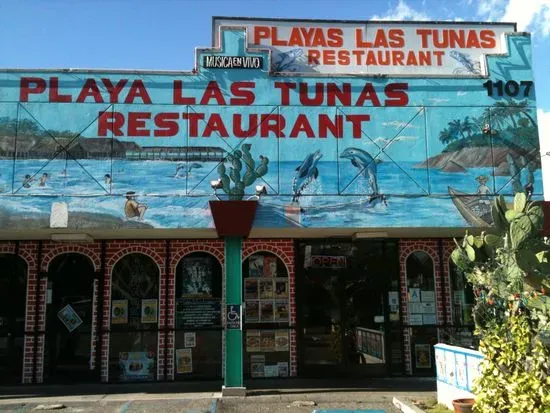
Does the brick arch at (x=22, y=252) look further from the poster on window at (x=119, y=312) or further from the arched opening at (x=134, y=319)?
the poster on window at (x=119, y=312)

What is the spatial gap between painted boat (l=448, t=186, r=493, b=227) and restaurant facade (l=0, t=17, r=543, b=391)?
0.03 m

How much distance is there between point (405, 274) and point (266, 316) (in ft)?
11.3

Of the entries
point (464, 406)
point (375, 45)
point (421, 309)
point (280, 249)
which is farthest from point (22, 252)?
point (464, 406)

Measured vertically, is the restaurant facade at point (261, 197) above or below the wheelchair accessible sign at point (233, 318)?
above

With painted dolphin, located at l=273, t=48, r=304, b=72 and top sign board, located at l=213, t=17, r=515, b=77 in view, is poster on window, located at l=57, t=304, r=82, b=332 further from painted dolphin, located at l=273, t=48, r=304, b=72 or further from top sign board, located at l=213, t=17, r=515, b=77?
painted dolphin, located at l=273, t=48, r=304, b=72

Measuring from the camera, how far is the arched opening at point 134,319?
1279 cm

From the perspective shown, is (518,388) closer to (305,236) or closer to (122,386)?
(305,236)

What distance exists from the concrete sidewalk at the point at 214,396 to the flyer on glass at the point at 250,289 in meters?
1.88

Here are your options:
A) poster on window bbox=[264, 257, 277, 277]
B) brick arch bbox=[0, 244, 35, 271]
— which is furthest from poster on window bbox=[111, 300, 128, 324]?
poster on window bbox=[264, 257, 277, 277]

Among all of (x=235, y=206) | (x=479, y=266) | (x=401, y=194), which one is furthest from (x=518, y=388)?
(x=235, y=206)

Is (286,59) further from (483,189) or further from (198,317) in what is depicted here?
(198,317)

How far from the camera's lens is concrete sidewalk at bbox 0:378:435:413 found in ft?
33.5

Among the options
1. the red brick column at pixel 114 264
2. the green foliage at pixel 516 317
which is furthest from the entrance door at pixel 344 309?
the green foliage at pixel 516 317

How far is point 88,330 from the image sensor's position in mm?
12844
